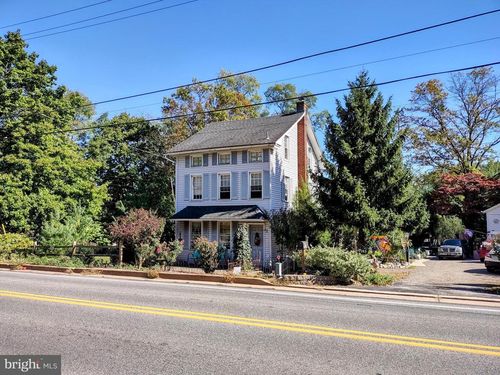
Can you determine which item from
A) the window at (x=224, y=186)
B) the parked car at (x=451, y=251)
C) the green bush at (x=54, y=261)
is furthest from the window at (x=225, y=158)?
the parked car at (x=451, y=251)

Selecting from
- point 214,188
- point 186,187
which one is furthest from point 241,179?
point 186,187

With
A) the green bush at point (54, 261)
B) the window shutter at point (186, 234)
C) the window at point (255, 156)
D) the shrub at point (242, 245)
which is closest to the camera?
the green bush at point (54, 261)

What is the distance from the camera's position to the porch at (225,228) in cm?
2505

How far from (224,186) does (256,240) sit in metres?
4.26

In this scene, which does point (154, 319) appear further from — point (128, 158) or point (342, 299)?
point (128, 158)

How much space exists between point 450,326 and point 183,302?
5861mm

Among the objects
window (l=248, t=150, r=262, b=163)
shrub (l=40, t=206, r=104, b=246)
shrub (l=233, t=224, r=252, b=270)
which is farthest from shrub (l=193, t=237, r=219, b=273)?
shrub (l=40, t=206, r=104, b=246)

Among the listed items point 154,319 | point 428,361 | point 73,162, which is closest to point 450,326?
point 428,361

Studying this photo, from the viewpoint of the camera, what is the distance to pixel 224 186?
27.5m

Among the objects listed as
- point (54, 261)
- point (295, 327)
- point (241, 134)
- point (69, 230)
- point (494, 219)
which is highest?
point (241, 134)

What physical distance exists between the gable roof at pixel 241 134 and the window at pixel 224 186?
2076mm

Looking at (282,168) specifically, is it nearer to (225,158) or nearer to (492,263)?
(225,158)

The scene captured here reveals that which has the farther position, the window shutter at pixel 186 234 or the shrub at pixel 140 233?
the window shutter at pixel 186 234

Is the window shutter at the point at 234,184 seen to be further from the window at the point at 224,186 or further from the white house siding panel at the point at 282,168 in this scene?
the white house siding panel at the point at 282,168
